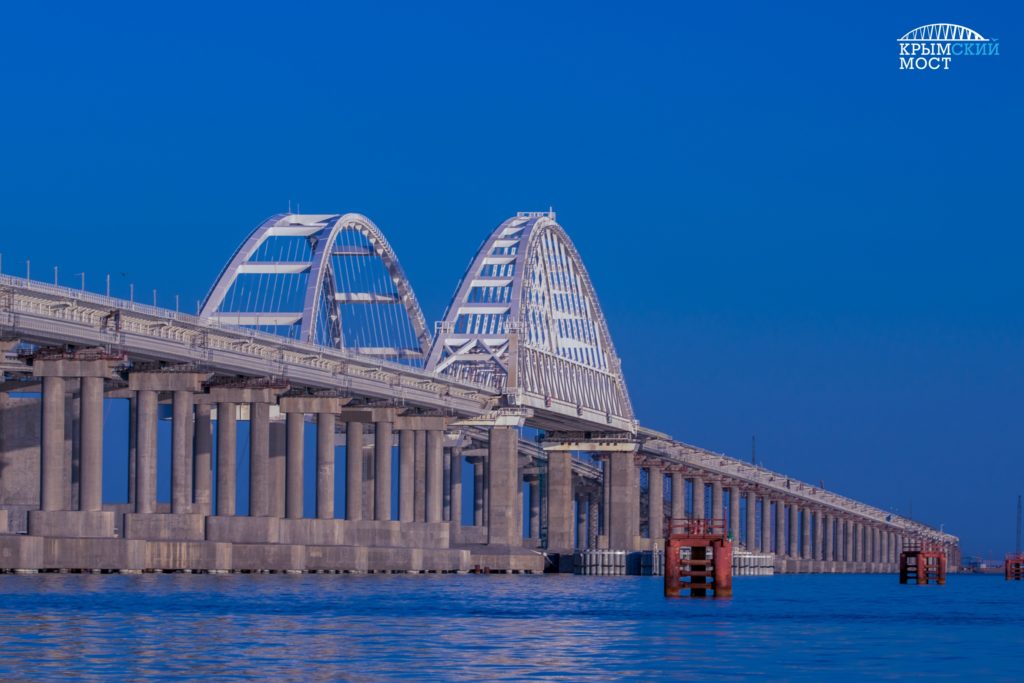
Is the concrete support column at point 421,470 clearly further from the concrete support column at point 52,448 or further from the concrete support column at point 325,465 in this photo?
the concrete support column at point 52,448

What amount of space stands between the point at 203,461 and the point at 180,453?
918 cm

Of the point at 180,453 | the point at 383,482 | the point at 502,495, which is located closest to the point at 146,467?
the point at 180,453

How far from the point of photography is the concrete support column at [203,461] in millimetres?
105312

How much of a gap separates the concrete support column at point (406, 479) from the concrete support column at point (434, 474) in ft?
3.86

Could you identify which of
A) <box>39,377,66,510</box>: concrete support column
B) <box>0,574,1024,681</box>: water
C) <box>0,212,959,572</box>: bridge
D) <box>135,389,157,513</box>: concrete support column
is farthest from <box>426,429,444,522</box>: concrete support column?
<box>0,574,1024,681</box>: water

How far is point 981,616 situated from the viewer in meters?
67.9

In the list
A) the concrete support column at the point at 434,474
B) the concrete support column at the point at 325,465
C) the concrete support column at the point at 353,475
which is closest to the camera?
the concrete support column at the point at 325,465

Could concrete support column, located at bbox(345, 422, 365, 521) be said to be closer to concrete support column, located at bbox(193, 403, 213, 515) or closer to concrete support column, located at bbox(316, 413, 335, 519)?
concrete support column, located at bbox(316, 413, 335, 519)

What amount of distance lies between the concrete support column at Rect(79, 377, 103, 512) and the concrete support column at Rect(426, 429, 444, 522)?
48.3 m

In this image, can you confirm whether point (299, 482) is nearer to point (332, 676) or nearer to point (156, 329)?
point (156, 329)

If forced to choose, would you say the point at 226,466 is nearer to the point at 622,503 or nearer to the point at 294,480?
the point at 294,480

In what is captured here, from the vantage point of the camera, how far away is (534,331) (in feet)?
509

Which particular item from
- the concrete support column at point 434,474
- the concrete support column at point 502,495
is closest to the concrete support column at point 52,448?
the concrete support column at point 434,474

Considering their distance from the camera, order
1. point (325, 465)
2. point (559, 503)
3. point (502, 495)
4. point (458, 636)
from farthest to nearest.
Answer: point (559, 503), point (502, 495), point (325, 465), point (458, 636)
